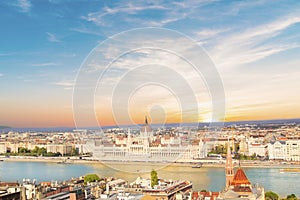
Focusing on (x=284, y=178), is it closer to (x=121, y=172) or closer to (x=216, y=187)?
(x=216, y=187)

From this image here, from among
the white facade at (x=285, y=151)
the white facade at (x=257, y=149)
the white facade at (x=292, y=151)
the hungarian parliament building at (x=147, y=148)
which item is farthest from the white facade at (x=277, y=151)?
the hungarian parliament building at (x=147, y=148)

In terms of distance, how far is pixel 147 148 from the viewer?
1783cm

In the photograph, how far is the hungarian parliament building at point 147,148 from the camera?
15.2 meters

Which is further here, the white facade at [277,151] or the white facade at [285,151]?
the white facade at [277,151]

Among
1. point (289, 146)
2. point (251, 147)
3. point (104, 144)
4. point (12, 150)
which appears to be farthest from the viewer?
point (12, 150)

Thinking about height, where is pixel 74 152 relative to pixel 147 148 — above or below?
below

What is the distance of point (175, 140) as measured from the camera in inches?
620

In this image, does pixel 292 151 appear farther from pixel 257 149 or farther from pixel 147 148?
pixel 147 148

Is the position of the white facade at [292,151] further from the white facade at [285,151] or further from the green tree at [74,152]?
the green tree at [74,152]

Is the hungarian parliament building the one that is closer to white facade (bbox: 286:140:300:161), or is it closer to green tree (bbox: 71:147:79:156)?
white facade (bbox: 286:140:300:161)

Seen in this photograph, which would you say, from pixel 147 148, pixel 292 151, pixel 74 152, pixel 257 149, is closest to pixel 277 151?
pixel 292 151

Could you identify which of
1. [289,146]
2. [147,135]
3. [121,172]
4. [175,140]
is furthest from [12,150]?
A: [289,146]

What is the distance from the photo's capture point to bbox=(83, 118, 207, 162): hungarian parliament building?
1524 centimetres

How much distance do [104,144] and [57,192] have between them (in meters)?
8.33
